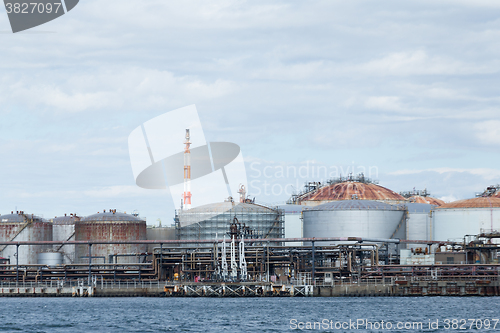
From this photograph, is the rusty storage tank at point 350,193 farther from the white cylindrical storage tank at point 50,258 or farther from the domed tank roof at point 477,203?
the white cylindrical storage tank at point 50,258

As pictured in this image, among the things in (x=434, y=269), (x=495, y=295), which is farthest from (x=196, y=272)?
(x=495, y=295)

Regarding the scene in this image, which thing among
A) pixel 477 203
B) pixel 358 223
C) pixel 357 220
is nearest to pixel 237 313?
pixel 358 223

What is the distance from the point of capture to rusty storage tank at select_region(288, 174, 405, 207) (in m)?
154

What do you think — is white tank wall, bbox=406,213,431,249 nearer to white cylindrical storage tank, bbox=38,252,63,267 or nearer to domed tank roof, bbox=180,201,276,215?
domed tank roof, bbox=180,201,276,215

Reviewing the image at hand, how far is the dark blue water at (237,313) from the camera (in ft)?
228

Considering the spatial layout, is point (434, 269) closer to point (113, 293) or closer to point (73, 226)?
point (113, 293)

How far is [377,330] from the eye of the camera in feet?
219

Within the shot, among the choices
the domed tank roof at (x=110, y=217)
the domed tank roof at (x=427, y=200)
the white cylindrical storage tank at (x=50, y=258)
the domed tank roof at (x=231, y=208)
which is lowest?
the white cylindrical storage tank at (x=50, y=258)

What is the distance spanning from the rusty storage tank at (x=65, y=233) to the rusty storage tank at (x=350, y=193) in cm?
4123

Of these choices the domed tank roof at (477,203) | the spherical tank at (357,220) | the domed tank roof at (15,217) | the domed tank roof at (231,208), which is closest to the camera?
the domed tank roof at (477,203)

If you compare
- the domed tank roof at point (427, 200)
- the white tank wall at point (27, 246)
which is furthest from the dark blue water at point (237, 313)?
the domed tank roof at point (427, 200)

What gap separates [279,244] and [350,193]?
31.5 m

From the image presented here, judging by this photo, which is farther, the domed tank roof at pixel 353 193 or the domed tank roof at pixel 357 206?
the domed tank roof at pixel 353 193

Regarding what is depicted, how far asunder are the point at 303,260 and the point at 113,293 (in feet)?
81.2
